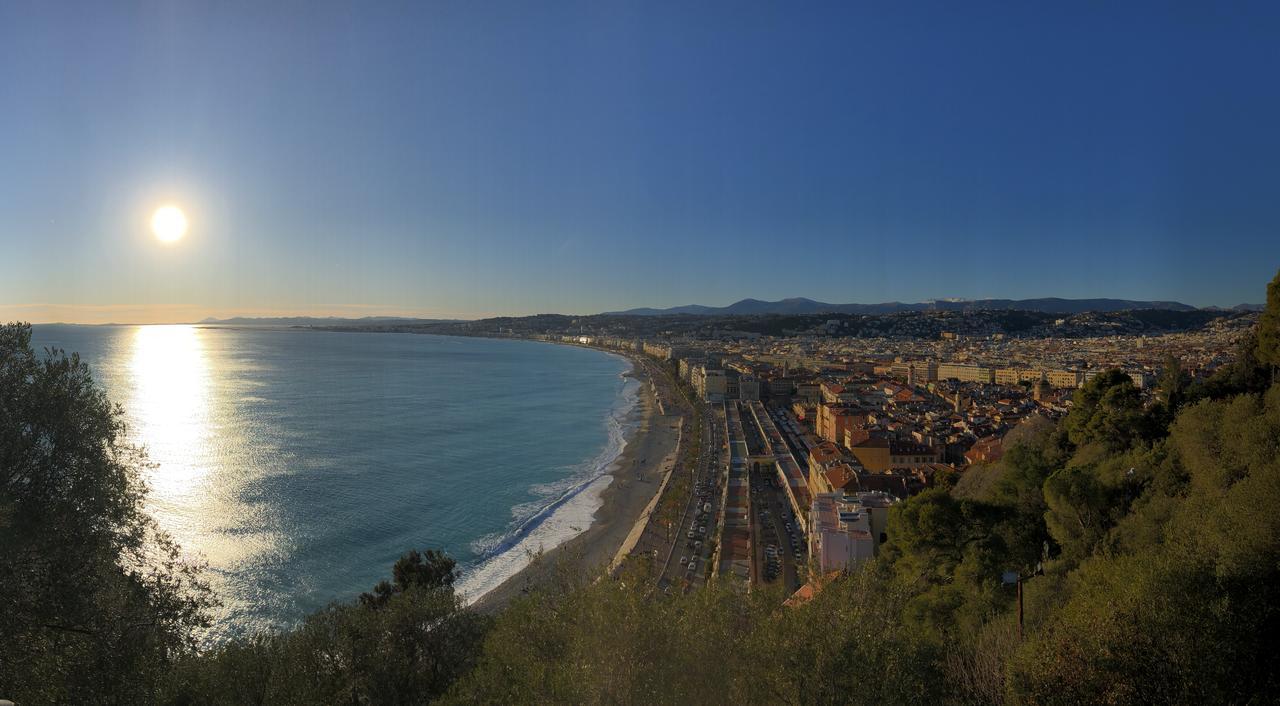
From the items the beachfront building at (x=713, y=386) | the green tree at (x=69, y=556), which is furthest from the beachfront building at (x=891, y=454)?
the beachfront building at (x=713, y=386)

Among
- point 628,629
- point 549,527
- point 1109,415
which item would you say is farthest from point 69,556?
point 549,527

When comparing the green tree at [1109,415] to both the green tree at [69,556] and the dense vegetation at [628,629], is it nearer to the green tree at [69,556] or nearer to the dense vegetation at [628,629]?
the dense vegetation at [628,629]

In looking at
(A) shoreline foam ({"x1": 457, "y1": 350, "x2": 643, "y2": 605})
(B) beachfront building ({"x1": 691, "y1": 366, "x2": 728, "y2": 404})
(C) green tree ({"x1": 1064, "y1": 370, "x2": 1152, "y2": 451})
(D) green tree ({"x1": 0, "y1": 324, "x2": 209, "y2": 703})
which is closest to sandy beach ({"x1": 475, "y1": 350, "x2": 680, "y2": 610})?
(A) shoreline foam ({"x1": 457, "y1": 350, "x2": 643, "y2": 605})

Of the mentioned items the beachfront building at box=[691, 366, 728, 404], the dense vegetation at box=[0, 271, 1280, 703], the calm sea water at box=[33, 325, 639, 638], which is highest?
the dense vegetation at box=[0, 271, 1280, 703]

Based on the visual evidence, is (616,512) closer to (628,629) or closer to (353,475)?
(353,475)

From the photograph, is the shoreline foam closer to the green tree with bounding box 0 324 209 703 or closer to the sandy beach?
the sandy beach

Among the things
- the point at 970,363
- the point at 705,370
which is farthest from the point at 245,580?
the point at 970,363

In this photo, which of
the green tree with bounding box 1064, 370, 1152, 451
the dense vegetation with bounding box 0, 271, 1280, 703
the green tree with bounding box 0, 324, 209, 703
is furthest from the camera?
the green tree with bounding box 1064, 370, 1152, 451
